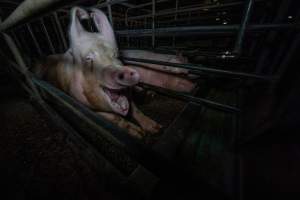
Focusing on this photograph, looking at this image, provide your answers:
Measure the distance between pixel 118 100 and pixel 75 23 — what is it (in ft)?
2.66

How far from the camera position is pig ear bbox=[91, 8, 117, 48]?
1425 millimetres

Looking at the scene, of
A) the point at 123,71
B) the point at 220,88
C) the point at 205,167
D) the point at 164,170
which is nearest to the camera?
the point at 164,170

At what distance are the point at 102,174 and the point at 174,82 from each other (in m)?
1.43

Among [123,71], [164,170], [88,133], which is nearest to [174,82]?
[123,71]

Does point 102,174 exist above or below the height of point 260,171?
below

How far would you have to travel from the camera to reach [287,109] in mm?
317

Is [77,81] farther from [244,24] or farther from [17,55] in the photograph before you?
[244,24]

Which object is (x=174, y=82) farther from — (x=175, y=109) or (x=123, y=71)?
(x=123, y=71)

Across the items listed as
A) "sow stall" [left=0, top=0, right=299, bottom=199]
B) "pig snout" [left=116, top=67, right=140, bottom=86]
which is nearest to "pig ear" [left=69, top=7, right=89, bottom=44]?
"sow stall" [left=0, top=0, right=299, bottom=199]

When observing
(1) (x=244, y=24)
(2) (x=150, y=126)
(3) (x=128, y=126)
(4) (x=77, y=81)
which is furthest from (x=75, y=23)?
(1) (x=244, y=24)

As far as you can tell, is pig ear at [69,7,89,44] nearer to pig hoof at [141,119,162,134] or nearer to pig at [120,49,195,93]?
pig at [120,49,195,93]

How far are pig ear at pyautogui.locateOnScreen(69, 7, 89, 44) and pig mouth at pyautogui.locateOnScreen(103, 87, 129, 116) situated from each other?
1.94ft

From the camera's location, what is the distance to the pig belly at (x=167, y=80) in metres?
1.91

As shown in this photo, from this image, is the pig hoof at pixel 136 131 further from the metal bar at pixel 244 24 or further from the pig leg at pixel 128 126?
the metal bar at pixel 244 24
